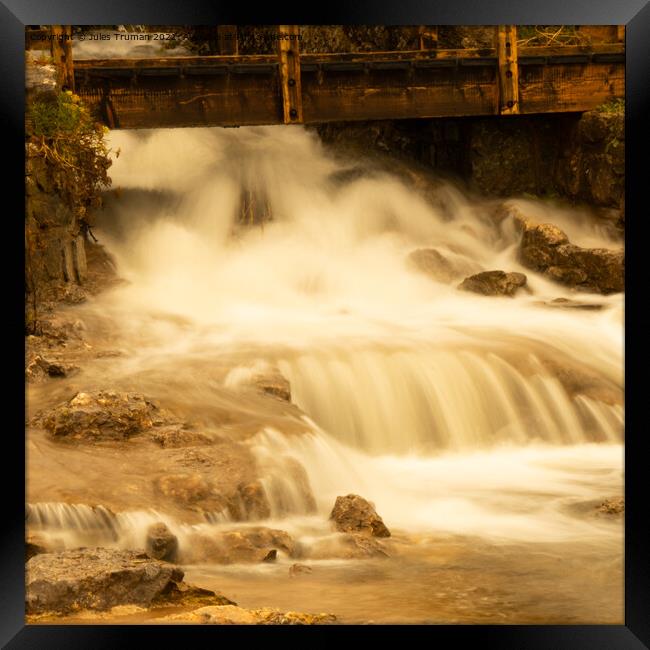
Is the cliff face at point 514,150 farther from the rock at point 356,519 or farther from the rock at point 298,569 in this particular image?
the rock at point 298,569

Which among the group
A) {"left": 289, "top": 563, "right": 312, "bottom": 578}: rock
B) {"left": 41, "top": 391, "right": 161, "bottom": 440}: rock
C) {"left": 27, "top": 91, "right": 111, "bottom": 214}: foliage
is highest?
{"left": 27, "top": 91, "right": 111, "bottom": 214}: foliage

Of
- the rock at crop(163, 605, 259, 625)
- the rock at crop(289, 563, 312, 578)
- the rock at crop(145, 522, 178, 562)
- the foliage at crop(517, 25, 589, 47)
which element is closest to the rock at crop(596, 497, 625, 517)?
the rock at crop(289, 563, 312, 578)

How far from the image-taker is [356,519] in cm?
451

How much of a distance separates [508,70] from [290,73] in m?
1.15

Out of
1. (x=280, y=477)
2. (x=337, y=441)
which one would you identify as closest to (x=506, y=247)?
(x=337, y=441)

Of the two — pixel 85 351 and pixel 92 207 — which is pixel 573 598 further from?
pixel 92 207

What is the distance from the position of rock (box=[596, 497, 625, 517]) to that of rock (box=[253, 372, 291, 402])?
1.65 m

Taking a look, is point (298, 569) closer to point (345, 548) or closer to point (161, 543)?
point (345, 548)

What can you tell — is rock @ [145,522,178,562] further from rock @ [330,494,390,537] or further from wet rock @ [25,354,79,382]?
wet rock @ [25,354,79,382]

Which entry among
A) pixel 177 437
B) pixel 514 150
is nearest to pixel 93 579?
pixel 177 437

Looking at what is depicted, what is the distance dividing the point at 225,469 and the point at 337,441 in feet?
2.13

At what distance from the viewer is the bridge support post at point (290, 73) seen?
211 inches

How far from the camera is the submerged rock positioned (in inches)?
158

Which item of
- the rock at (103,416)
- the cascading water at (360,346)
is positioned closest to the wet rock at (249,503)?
the cascading water at (360,346)
